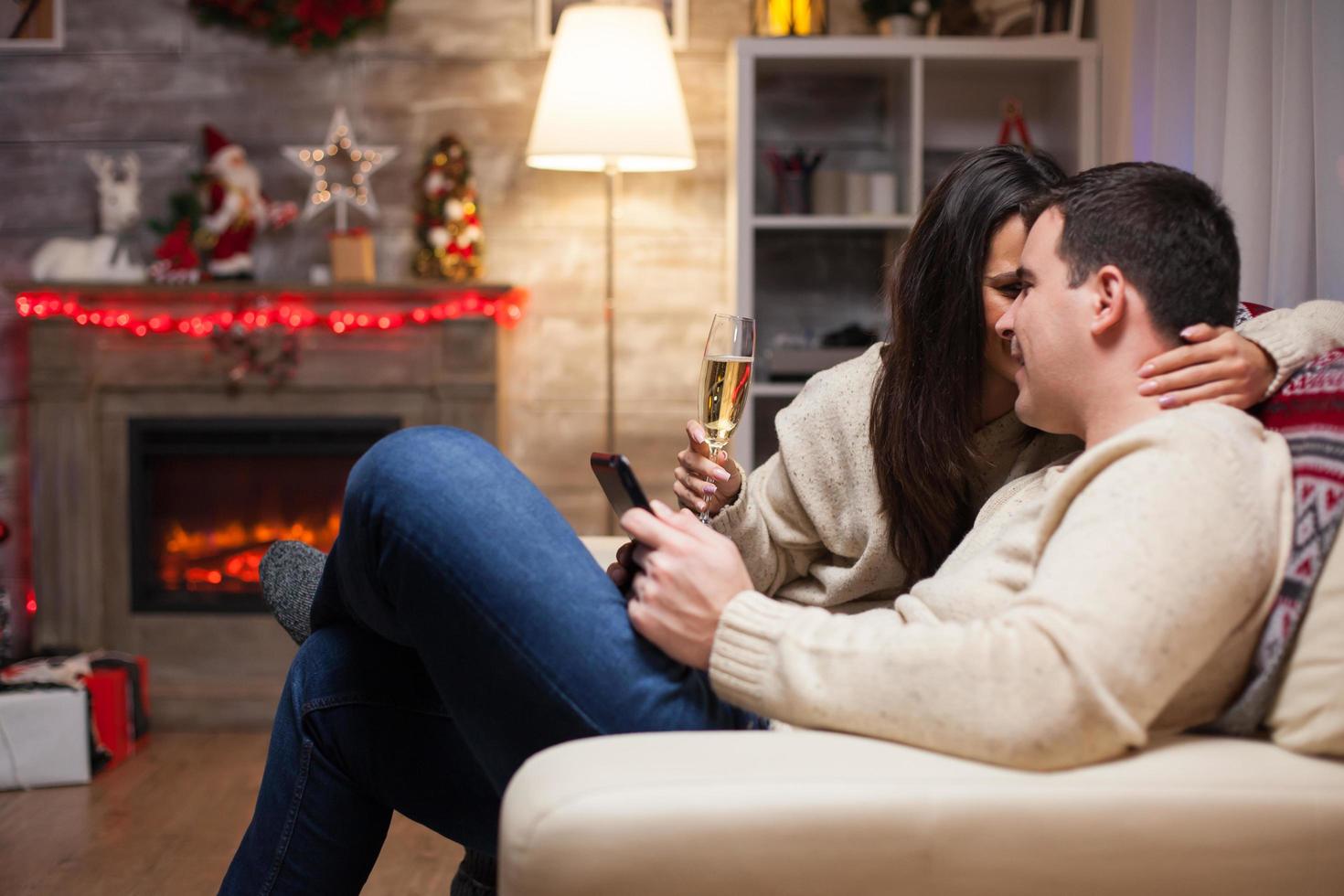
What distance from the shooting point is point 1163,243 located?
1.06 m

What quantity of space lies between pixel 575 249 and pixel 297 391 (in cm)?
83

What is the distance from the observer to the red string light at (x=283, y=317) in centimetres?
322

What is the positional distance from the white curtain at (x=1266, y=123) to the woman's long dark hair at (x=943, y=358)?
0.53 m

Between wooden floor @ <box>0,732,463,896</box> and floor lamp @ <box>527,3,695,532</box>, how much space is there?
1563 millimetres

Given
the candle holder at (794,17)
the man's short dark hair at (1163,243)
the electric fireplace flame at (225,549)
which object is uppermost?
the candle holder at (794,17)

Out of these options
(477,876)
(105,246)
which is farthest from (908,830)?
(105,246)

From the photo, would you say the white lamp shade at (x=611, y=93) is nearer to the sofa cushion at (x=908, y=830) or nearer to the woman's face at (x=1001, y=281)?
the woman's face at (x=1001, y=281)

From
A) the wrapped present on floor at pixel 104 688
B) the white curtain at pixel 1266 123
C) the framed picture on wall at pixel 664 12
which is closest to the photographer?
the white curtain at pixel 1266 123

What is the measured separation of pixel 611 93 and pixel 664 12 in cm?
57

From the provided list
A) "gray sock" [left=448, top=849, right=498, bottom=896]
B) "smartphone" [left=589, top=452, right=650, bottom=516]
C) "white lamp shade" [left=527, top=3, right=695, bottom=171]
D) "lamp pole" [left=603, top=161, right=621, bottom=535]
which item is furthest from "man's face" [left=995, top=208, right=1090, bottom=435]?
"lamp pole" [left=603, top=161, right=621, bottom=535]

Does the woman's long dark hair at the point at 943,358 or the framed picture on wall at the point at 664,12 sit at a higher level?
the framed picture on wall at the point at 664,12

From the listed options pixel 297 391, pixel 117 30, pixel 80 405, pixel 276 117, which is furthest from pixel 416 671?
pixel 117 30

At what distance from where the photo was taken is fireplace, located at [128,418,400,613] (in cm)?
329

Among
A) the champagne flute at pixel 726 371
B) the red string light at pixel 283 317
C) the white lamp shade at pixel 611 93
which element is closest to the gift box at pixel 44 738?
the red string light at pixel 283 317
